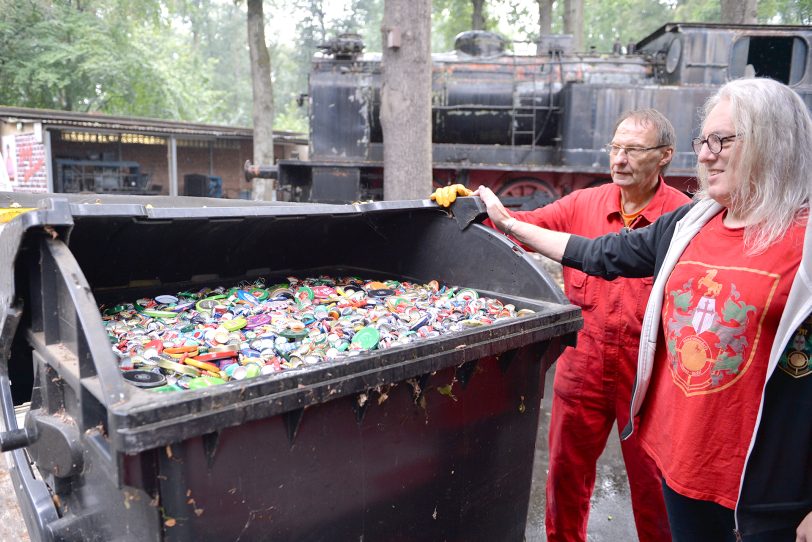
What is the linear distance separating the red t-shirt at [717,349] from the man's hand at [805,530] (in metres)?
0.16

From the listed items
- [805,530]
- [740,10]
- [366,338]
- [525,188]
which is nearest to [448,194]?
[366,338]

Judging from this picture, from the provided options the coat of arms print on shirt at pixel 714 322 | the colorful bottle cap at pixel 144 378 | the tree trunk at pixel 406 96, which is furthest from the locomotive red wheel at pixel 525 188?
the colorful bottle cap at pixel 144 378

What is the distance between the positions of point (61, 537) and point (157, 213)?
0.93 meters

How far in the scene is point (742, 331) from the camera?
150 cm

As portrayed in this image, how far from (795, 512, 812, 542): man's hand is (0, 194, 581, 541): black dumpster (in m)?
0.85

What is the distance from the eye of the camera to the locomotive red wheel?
8.74 m

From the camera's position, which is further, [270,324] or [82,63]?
[82,63]

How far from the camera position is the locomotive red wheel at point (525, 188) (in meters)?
8.74

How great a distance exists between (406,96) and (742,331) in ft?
13.8

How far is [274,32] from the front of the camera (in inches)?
1469

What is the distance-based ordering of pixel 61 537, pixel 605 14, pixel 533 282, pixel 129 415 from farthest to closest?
pixel 605 14 → pixel 533 282 → pixel 61 537 → pixel 129 415

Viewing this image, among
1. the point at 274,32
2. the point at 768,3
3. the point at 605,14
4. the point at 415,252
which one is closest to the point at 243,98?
the point at 274,32

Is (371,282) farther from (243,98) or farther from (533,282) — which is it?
(243,98)

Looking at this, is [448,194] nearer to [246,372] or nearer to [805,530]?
[246,372]
